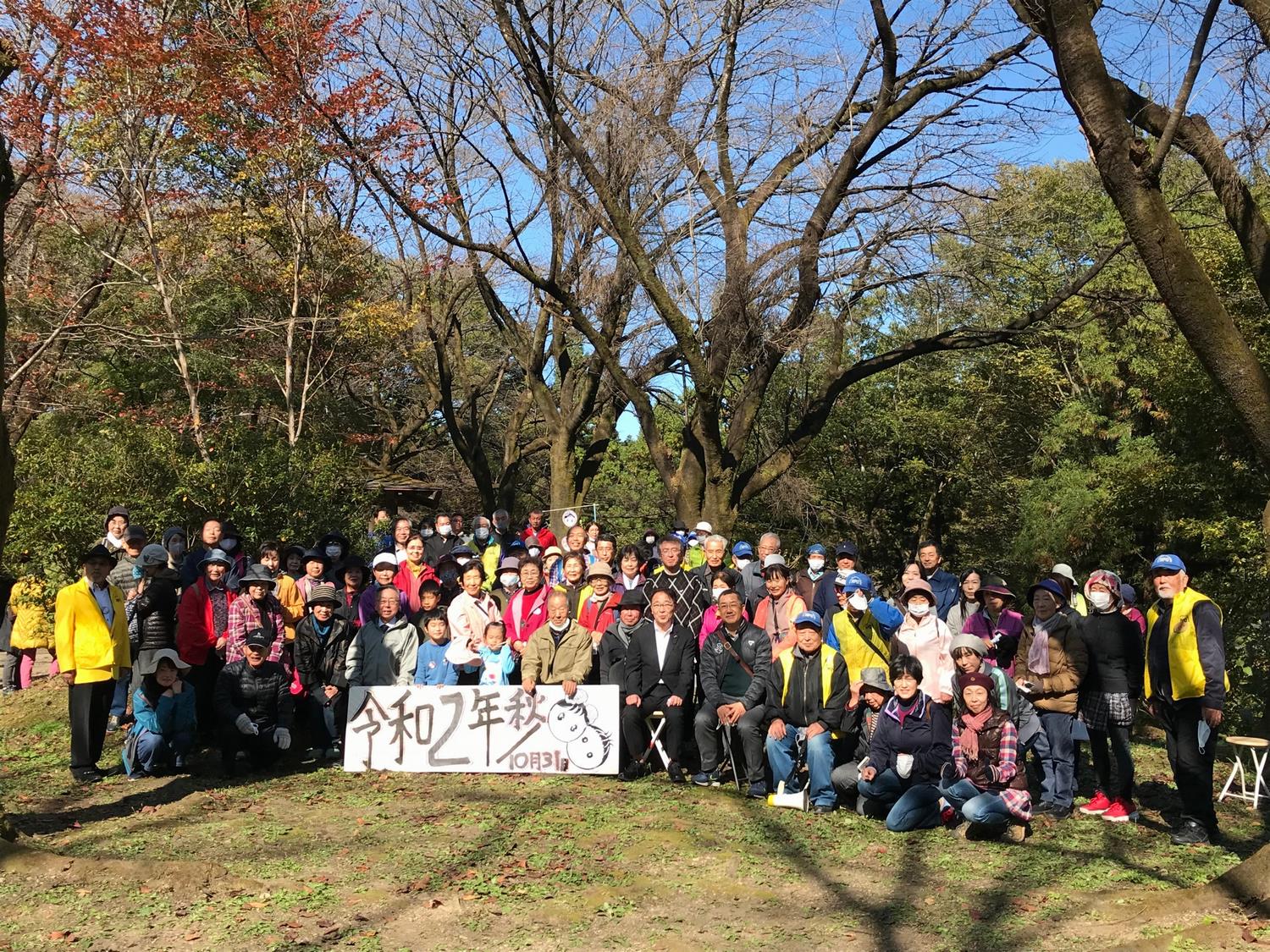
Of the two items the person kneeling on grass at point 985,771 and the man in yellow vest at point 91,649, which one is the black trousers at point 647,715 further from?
the man in yellow vest at point 91,649

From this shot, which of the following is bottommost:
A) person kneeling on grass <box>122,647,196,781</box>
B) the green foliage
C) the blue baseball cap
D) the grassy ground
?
the grassy ground

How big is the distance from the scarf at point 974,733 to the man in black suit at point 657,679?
2.43 metres

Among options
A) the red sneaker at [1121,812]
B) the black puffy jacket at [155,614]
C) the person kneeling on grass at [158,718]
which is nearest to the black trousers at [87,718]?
the person kneeling on grass at [158,718]

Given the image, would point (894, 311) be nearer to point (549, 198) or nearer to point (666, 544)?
point (549, 198)

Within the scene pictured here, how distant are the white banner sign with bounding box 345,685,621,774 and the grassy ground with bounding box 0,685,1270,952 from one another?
37 centimetres

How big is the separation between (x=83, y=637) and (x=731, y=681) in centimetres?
503

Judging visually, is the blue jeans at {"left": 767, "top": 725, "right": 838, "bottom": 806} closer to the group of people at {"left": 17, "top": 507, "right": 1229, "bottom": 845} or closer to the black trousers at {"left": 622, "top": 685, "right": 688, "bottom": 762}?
the group of people at {"left": 17, "top": 507, "right": 1229, "bottom": 845}

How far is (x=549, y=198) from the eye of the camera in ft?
55.8

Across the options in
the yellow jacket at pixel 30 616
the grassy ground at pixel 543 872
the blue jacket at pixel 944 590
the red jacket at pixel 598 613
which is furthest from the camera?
the yellow jacket at pixel 30 616

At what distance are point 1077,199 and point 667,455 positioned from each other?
812 inches

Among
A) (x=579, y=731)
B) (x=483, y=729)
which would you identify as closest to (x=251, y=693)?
(x=483, y=729)

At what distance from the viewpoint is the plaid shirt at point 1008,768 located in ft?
23.2

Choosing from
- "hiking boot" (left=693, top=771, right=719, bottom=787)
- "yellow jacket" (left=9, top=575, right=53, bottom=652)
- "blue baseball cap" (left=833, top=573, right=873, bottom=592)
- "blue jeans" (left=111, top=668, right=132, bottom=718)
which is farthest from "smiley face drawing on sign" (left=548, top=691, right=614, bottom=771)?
"yellow jacket" (left=9, top=575, right=53, bottom=652)

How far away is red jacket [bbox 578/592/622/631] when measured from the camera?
9.73 metres
